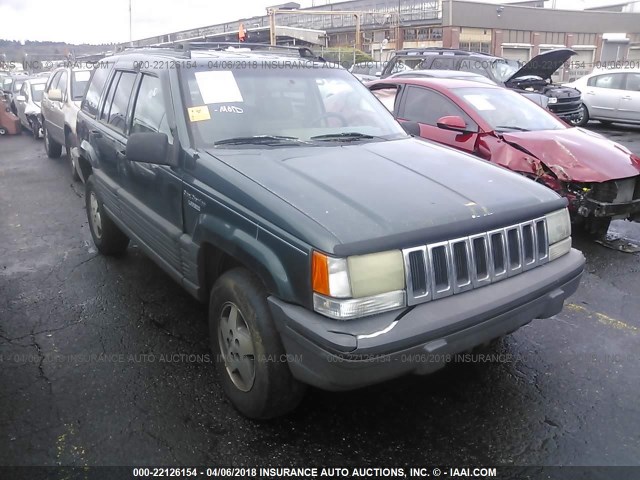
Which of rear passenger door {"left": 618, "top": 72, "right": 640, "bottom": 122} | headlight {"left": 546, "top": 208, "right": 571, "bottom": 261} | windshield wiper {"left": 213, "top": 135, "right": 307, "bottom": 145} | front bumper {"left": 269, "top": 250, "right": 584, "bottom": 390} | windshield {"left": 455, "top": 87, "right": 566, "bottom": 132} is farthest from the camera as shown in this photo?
rear passenger door {"left": 618, "top": 72, "right": 640, "bottom": 122}

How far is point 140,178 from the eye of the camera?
3.87 metres

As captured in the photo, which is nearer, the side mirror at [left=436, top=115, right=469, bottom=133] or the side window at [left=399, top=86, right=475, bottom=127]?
the side mirror at [left=436, top=115, right=469, bottom=133]

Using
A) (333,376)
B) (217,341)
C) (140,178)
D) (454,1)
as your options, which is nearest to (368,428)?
(333,376)

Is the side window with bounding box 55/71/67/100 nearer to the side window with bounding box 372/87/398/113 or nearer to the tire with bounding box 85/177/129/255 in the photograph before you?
the tire with bounding box 85/177/129/255

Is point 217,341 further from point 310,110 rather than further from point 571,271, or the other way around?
point 571,271

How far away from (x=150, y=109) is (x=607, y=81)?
13.9 m

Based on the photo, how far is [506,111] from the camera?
637 cm

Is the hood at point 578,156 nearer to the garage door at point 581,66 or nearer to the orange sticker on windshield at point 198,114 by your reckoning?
the orange sticker on windshield at point 198,114

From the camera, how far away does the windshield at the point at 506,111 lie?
242 inches

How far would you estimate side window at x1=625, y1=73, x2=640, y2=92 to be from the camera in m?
13.3

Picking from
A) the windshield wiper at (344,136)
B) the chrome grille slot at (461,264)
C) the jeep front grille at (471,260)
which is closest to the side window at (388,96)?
the windshield wiper at (344,136)

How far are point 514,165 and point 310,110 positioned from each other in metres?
2.86

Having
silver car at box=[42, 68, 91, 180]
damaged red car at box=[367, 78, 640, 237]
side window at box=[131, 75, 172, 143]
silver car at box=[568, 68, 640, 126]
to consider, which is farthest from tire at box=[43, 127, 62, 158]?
silver car at box=[568, 68, 640, 126]

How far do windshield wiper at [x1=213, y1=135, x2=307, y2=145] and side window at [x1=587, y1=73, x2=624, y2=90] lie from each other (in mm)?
13351
